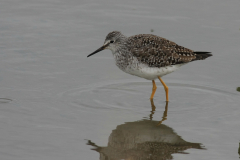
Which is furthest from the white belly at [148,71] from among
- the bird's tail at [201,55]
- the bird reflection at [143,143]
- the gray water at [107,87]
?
the bird reflection at [143,143]

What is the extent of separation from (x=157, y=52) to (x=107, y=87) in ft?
5.49

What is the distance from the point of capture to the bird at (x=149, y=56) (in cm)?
1116

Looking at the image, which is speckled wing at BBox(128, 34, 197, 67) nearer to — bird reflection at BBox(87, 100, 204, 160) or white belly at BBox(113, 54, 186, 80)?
white belly at BBox(113, 54, 186, 80)

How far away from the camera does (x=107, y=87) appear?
1186cm

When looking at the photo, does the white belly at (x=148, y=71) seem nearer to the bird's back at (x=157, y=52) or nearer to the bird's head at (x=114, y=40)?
the bird's back at (x=157, y=52)

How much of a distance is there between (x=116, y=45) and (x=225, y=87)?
313 cm

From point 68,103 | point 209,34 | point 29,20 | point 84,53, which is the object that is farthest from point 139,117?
point 29,20

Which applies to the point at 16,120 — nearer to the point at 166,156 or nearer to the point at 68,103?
the point at 68,103

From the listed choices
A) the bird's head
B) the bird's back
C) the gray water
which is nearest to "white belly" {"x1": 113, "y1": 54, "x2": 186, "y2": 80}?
the bird's back

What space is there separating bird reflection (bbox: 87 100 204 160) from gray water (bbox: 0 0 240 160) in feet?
0.07

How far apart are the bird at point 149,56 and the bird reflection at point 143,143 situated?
1538 millimetres

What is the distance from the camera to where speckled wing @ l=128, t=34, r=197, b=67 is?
11.2m

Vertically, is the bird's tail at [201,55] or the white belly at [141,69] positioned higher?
the bird's tail at [201,55]

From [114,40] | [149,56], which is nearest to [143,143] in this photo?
[149,56]
